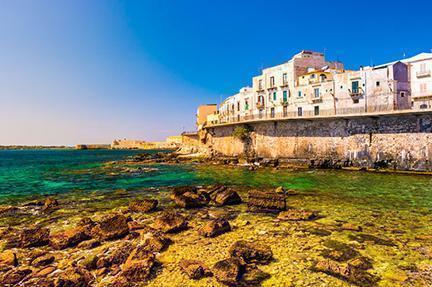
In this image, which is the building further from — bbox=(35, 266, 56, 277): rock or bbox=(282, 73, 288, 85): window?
bbox=(35, 266, 56, 277): rock

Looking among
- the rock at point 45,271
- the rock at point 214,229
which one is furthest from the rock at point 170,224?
the rock at point 45,271

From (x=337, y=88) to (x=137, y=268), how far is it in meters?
38.0

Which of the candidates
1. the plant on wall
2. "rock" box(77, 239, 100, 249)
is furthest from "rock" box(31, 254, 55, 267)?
the plant on wall

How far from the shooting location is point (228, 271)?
22.7ft

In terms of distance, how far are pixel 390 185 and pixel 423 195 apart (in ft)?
12.9

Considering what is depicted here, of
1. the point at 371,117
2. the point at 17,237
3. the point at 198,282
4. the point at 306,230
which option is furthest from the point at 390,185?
the point at 17,237

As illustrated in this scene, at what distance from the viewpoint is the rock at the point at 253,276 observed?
6.68 m

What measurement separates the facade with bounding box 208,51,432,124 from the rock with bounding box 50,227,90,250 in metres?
31.6

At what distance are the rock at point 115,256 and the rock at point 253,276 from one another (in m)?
3.84

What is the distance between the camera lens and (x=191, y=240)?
376 inches

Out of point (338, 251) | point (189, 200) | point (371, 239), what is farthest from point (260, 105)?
point (338, 251)

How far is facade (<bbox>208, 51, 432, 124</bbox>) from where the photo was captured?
33.5 m

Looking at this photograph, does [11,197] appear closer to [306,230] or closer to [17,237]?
[17,237]

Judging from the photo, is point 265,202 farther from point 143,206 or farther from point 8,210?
point 8,210
